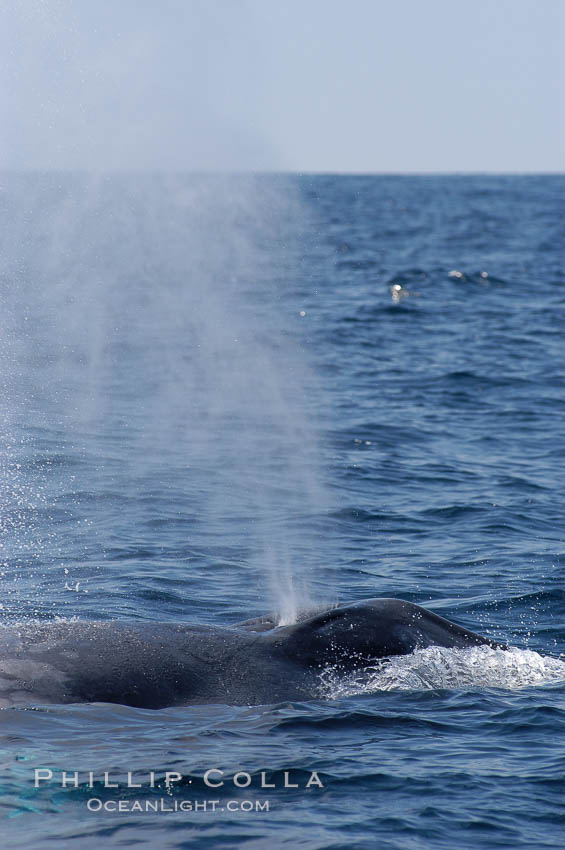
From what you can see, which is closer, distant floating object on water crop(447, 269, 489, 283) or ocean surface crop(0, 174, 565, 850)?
ocean surface crop(0, 174, 565, 850)

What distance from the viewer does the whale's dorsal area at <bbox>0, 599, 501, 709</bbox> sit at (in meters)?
9.84

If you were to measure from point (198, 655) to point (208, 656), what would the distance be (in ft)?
0.30

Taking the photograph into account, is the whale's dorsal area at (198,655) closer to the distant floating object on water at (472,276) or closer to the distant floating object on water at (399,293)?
the distant floating object on water at (399,293)

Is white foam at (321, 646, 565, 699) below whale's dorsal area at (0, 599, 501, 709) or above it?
below

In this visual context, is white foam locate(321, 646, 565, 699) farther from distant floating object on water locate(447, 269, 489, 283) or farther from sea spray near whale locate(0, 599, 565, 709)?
distant floating object on water locate(447, 269, 489, 283)

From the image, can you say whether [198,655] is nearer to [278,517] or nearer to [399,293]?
[278,517]

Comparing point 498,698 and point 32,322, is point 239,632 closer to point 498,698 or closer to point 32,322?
point 498,698

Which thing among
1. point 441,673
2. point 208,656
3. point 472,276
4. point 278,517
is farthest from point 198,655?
point 472,276

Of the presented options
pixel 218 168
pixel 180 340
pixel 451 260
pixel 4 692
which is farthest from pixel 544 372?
pixel 451 260

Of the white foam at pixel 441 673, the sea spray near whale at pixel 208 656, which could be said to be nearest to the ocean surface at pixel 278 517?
the white foam at pixel 441 673

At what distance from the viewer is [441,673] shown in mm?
10664

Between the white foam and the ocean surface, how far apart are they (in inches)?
1.1

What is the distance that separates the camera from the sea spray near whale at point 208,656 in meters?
9.85

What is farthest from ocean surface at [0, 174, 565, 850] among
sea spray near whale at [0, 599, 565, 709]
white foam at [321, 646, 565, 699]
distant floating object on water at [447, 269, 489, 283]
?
distant floating object on water at [447, 269, 489, 283]
